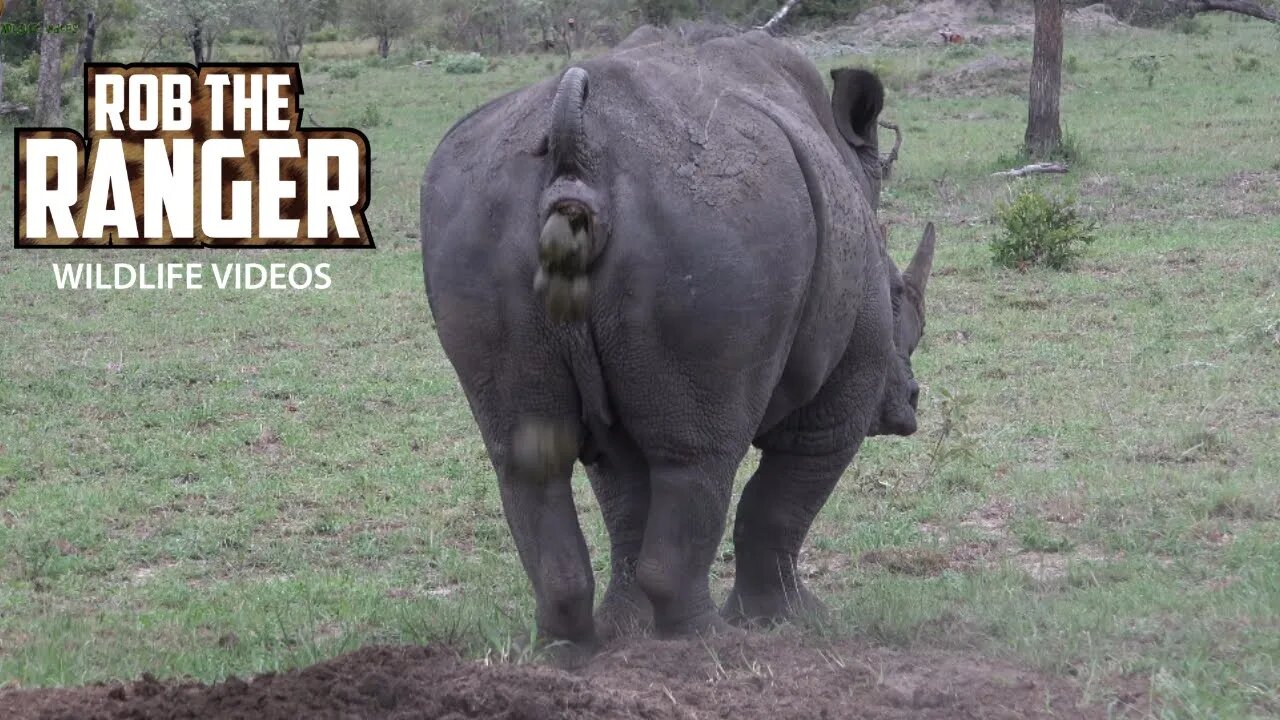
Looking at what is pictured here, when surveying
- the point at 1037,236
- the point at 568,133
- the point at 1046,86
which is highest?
the point at 1046,86

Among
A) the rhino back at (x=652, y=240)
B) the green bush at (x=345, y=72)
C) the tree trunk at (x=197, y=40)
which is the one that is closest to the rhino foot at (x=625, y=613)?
the rhino back at (x=652, y=240)

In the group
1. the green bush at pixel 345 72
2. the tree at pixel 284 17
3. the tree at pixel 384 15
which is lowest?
the green bush at pixel 345 72

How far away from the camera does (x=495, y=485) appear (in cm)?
811

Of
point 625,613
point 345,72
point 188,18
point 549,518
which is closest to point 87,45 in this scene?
point 345,72

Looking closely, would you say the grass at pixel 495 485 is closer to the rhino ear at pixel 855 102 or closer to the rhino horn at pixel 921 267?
the rhino horn at pixel 921 267

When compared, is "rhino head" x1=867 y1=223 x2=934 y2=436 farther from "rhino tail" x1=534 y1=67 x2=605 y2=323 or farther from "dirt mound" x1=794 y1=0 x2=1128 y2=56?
"dirt mound" x1=794 y1=0 x2=1128 y2=56

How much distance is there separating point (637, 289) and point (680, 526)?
0.73 meters

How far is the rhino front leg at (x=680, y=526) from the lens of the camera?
14.8 feet

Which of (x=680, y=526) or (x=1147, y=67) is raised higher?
(x=1147, y=67)

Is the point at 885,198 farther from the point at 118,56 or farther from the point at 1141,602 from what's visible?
the point at 118,56

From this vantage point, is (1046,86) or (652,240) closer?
(652,240)

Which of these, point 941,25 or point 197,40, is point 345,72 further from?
point 941,25

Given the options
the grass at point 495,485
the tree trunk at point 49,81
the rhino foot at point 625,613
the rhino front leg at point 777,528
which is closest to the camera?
the rhino foot at point 625,613

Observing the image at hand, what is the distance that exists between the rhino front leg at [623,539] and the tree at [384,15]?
147ft
